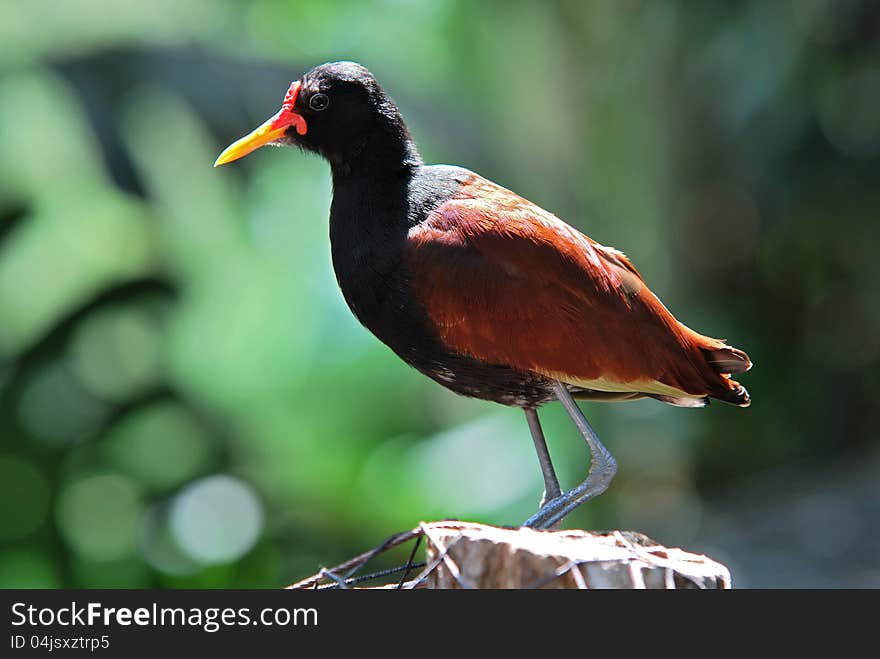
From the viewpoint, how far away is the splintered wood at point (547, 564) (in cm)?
235

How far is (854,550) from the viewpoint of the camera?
10.1 m

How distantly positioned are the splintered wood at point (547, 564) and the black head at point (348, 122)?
4.22ft

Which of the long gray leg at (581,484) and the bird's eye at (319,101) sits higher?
the bird's eye at (319,101)

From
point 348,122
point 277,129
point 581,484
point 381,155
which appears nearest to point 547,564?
point 581,484

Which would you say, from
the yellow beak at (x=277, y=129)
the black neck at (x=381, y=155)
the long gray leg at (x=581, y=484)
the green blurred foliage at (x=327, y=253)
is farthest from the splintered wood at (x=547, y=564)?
the green blurred foliage at (x=327, y=253)

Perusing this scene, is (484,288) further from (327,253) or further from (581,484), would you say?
(327,253)

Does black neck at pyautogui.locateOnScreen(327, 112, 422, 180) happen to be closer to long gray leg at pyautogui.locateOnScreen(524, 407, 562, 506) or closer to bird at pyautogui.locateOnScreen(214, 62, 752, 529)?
bird at pyautogui.locateOnScreen(214, 62, 752, 529)

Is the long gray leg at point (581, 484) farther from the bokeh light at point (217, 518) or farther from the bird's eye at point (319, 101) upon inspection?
the bokeh light at point (217, 518)

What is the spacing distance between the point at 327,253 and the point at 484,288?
5486 mm

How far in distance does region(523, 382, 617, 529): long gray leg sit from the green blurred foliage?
428cm
